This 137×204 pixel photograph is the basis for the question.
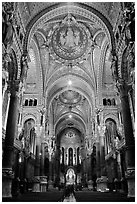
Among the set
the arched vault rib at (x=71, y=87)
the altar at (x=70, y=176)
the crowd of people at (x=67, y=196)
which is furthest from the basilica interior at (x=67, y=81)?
the altar at (x=70, y=176)

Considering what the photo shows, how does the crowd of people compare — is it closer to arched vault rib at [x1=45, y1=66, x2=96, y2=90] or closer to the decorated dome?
arched vault rib at [x1=45, y1=66, x2=96, y2=90]

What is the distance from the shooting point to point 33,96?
1811 cm

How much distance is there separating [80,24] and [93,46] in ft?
7.41

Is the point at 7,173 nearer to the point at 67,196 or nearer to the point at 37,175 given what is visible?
the point at 67,196

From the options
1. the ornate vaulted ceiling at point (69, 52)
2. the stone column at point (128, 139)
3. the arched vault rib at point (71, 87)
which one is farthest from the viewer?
the arched vault rib at point (71, 87)

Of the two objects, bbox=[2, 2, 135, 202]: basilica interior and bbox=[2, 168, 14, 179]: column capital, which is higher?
bbox=[2, 2, 135, 202]: basilica interior

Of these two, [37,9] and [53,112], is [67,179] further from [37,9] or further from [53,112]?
[37,9]

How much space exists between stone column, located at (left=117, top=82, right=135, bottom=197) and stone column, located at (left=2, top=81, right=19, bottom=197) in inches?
197

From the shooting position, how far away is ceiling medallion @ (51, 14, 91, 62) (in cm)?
1616

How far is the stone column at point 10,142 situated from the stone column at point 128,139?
4.99 metres

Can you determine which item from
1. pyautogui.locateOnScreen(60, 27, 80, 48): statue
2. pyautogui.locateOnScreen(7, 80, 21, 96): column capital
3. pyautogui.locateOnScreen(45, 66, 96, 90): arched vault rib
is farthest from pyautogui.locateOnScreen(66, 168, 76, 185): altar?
pyautogui.locateOnScreen(7, 80, 21, 96): column capital

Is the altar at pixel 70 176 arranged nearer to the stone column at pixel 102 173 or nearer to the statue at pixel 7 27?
the stone column at pixel 102 173

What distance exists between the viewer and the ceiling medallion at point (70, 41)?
16.2 m

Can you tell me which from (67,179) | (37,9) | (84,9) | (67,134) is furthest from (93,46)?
(67,179)
